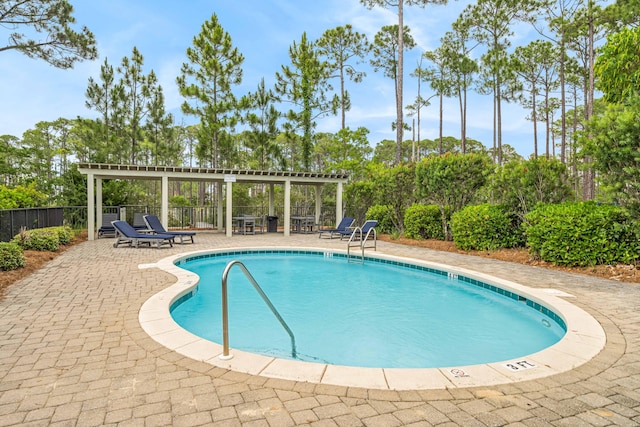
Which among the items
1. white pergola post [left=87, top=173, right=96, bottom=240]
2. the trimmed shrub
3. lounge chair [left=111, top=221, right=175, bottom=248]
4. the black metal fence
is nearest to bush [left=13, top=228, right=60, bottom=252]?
the black metal fence

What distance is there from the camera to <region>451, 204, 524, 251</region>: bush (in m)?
9.07

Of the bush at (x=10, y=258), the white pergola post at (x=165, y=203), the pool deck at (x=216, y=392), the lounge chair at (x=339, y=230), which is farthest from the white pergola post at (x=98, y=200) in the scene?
the pool deck at (x=216, y=392)

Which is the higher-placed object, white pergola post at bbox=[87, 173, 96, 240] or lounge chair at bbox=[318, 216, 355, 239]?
white pergola post at bbox=[87, 173, 96, 240]

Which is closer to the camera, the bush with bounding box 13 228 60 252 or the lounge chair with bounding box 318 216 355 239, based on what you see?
the bush with bounding box 13 228 60 252

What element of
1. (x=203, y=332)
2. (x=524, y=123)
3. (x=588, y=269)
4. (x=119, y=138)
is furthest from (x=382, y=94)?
(x=203, y=332)

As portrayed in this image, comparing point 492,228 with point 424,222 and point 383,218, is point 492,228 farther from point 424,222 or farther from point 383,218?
point 383,218

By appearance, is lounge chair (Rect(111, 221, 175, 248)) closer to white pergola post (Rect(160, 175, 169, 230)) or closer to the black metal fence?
the black metal fence

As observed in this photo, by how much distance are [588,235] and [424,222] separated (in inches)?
214

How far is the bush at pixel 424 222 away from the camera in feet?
38.5

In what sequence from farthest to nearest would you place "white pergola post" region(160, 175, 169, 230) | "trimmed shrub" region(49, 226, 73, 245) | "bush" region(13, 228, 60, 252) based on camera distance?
"white pergola post" region(160, 175, 169, 230)
"trimmed shrub" region(49, 226, 73, 245)
"bush" region(13, 228, 60, 252)

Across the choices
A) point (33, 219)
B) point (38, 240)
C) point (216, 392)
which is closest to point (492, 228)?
point (216, 392)

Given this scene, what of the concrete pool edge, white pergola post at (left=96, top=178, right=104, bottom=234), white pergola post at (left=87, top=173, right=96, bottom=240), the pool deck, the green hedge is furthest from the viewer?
the green hedge

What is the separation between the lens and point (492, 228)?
9.16m

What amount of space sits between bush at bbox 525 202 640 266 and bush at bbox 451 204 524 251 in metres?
1.56
